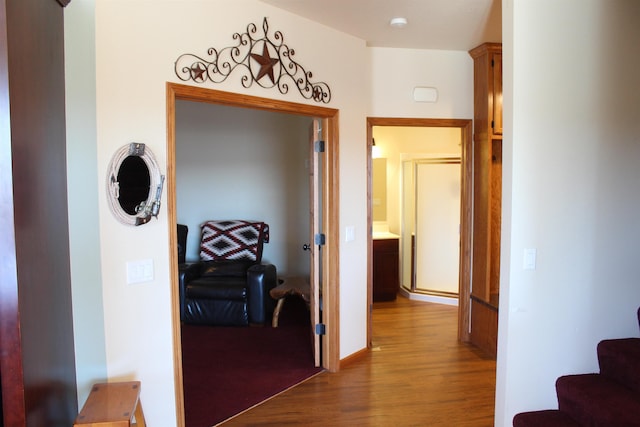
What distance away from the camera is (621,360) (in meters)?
2.10

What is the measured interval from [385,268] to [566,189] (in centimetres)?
293

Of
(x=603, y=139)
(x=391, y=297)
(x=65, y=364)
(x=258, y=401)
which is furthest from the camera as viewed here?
(x=391, y=297)

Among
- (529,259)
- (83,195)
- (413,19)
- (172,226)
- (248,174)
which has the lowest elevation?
(529,259)

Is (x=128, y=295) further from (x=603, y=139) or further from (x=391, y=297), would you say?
(x=391, y=297)

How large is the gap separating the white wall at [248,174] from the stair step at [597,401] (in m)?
3.45

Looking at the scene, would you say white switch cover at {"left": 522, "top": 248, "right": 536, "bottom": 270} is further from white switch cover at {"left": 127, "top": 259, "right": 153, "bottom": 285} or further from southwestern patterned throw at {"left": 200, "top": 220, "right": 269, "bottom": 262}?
southwestern patterned throw at {"left": 200, "top": 220, "right": 269, "bottom": 262}

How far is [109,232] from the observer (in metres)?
2.03

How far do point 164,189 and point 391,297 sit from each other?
356cm

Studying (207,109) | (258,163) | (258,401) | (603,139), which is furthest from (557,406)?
(207,109)

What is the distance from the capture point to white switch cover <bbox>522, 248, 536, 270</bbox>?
2.21 meters

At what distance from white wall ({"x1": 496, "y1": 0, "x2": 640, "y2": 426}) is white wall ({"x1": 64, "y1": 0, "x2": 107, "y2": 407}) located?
6.88 ft

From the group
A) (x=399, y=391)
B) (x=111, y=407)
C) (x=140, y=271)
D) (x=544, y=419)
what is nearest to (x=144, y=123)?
(x=140, y=271)

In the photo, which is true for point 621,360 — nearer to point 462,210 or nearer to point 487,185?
point 487,185

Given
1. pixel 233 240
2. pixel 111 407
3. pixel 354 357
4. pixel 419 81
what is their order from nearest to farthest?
pixel 111 407 < pixel 354 357 < pixel 419 81 < pixel 233 240
